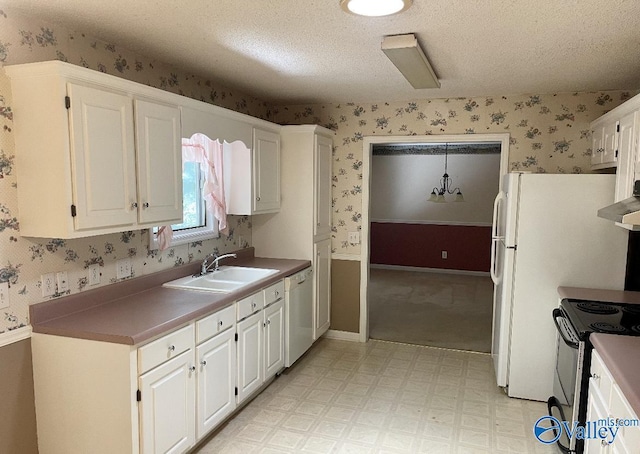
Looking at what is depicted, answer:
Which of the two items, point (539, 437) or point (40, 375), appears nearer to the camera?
point (40, 375)

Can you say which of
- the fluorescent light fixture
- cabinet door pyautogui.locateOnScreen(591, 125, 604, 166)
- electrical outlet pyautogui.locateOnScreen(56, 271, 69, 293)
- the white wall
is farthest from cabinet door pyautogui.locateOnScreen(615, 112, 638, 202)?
the white wall

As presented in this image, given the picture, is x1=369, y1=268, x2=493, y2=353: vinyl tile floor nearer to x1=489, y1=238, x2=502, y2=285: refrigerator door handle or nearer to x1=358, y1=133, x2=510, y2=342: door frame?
x1=358, y1=133, x2=510, y2=342: door frame

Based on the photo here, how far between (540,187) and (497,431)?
65.1 inches

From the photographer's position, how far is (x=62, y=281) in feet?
7.64

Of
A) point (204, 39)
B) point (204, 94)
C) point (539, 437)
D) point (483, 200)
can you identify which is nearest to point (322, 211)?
point (204, 94)

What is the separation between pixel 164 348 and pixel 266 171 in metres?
1.92

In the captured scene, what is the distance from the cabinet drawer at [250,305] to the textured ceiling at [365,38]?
1.53m

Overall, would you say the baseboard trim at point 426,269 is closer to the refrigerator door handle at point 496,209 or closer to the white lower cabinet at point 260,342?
the refrigerator door handle at point 496,209

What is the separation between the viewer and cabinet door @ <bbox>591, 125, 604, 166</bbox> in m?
3.34

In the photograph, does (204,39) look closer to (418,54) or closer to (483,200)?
(418,54)

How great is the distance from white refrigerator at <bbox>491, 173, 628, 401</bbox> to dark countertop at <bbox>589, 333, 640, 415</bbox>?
1.08m

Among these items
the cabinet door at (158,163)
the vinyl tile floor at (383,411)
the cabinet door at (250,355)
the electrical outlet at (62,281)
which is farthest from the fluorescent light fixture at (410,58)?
the vinyl tile floor at (383,411)

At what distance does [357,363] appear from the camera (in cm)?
405

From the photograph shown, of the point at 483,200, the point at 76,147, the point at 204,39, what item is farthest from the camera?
the point at 483,200
